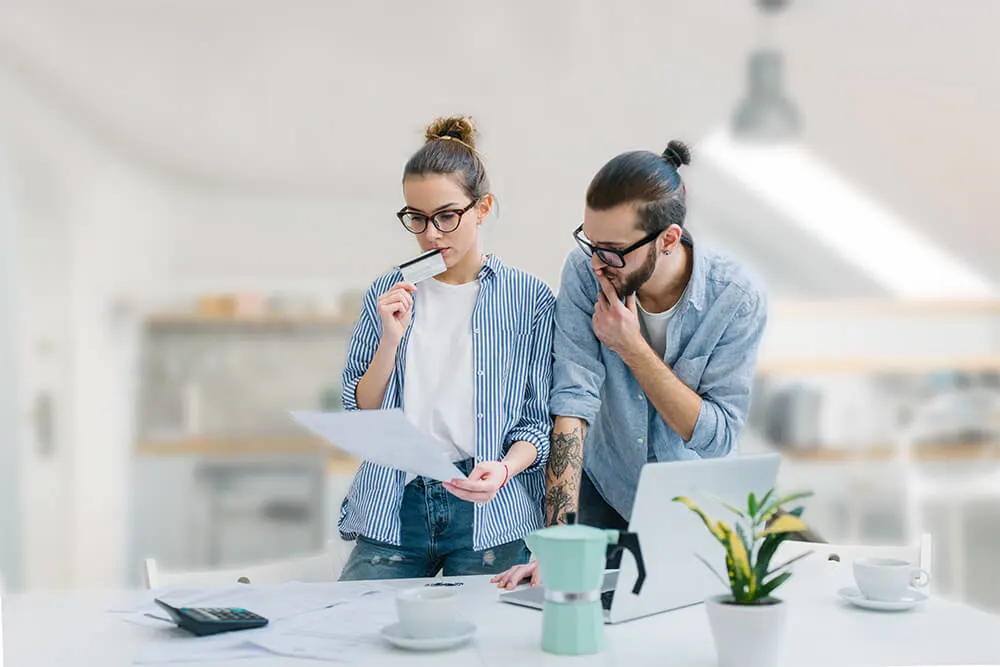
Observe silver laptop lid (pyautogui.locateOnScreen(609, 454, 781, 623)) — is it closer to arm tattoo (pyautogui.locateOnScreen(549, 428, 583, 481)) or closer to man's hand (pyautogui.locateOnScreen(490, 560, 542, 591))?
man's hand (pyautogui.locateOnScreen(490, 560, 542, 591))

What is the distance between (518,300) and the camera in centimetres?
160

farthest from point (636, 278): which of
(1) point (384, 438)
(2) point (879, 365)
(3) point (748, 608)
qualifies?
(2) point (879, 365)

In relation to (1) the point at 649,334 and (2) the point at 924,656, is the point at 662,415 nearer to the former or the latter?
(1) the point at 649,334

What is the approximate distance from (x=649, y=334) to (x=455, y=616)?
0.68 m

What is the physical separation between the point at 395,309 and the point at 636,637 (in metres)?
0.56

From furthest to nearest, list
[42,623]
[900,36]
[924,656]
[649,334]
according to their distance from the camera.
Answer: [900,36]
[649,334]
[42,623]
[924,656]

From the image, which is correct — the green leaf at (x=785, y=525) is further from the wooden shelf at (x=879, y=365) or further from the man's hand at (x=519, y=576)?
the wooden shelf at (x=879, y=365)

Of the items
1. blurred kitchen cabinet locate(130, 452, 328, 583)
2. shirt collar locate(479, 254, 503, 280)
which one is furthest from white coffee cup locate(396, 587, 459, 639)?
blurred kitchen cabinet locate(130, 452, 328, 583)

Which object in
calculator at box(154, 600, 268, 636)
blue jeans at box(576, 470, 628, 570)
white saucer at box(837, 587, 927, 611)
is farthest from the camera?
blue jeans at box(576, 470, 628, 570)

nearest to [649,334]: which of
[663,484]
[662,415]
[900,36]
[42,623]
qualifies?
[662,415]

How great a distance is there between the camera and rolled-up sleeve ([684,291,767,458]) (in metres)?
1.60

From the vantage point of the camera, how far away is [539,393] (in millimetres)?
1570

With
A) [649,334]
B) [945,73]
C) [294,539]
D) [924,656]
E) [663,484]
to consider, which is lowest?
[294,539]

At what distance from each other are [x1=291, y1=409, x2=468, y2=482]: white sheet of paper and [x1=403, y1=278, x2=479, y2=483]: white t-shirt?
9.0 inches
